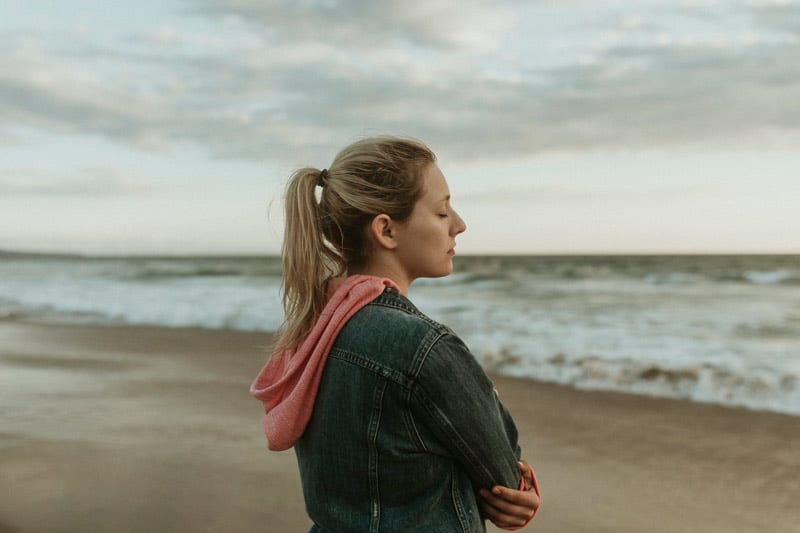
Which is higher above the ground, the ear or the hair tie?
the hair tie

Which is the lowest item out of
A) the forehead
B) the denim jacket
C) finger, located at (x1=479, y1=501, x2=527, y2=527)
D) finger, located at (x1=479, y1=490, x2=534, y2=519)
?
finger, located at (x1=479, y1=501, x2=527, y2=527)

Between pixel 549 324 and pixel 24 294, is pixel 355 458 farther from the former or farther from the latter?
pixel 24 294

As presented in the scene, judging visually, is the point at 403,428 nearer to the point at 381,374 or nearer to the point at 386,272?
the point at 381,374

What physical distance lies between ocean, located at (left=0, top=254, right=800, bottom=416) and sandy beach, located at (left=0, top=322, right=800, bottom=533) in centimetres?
73

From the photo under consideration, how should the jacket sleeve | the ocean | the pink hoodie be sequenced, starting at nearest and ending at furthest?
the jacket sleeve < the pink hoodie < the ocean

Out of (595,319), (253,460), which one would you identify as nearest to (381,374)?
(253,460)

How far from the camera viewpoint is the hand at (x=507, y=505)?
1531 millimetres

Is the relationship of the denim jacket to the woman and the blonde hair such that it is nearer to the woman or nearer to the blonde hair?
the woman

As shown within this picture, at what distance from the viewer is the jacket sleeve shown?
1.39m

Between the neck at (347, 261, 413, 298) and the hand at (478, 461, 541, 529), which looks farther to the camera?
the neck at (347, 261, 413, 298)

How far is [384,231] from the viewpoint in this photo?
162cm

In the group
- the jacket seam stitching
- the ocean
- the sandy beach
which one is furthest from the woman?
the ocean

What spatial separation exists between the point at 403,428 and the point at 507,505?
0.98ft

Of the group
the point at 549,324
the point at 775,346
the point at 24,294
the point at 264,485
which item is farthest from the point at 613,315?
the point at 24,294
